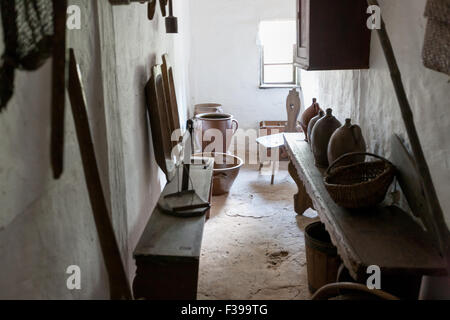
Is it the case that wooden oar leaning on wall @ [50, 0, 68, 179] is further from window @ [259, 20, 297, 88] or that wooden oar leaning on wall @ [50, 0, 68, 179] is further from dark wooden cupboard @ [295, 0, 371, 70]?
window @ [259, 20, 297, 88]

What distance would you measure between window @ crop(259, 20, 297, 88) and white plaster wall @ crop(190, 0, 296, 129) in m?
0.36

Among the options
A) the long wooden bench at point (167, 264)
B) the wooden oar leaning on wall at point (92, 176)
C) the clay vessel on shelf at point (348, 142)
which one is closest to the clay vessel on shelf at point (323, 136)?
the clay vessel on shelf at point (348, 142)

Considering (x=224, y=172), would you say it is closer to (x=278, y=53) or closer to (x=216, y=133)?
(x=216, y=133)

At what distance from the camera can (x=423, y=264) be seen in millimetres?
1724

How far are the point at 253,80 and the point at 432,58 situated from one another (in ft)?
17.1

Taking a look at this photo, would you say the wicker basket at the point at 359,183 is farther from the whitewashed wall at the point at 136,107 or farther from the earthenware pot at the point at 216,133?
the earthenware pot at the point at 216,133

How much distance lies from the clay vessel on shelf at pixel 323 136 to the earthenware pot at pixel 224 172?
1663 millimetres

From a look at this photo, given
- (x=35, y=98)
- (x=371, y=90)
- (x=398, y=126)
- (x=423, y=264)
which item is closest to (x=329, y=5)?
(x=371, y=90)

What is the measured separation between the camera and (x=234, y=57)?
6621mm

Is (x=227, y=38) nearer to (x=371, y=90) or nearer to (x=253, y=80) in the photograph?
(x=253, y=80)

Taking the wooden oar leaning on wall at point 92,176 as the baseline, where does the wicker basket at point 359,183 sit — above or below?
below

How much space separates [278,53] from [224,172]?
129 inches

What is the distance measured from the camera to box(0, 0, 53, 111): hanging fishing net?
99cm

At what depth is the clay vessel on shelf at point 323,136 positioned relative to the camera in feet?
9.69
